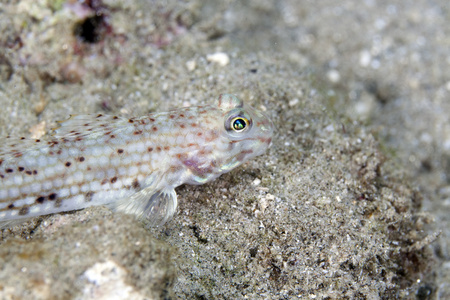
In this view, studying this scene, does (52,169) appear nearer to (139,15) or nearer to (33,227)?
(33,227)

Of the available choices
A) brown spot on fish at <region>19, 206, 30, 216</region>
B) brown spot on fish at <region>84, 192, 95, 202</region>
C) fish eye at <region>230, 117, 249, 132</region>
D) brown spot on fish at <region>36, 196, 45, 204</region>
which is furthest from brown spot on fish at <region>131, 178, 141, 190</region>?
fish eye at <region>230, 117, 249, 132</region>

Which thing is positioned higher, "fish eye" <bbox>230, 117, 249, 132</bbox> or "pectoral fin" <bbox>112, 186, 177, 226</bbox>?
"fish eye" <bbox>230, 117, 249, 132</bbox>

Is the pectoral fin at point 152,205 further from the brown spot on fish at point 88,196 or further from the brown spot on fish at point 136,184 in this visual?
the brown spot on fish at point 88,196

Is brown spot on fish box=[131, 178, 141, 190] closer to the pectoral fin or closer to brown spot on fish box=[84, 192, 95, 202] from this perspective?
the pectoral fin

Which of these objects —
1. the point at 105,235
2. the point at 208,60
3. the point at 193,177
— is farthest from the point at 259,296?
the point at 208,60

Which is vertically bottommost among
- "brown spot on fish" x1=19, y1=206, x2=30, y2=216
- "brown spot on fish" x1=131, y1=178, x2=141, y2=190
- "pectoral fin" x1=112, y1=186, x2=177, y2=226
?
"brown spot on fish" x1=19, y1=206, x2=30, y2=216

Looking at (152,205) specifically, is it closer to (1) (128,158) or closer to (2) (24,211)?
(1) (128,158)

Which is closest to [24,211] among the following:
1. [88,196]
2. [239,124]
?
[88,196]

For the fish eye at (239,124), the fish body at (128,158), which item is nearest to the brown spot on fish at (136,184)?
the fish body at (128,158)
